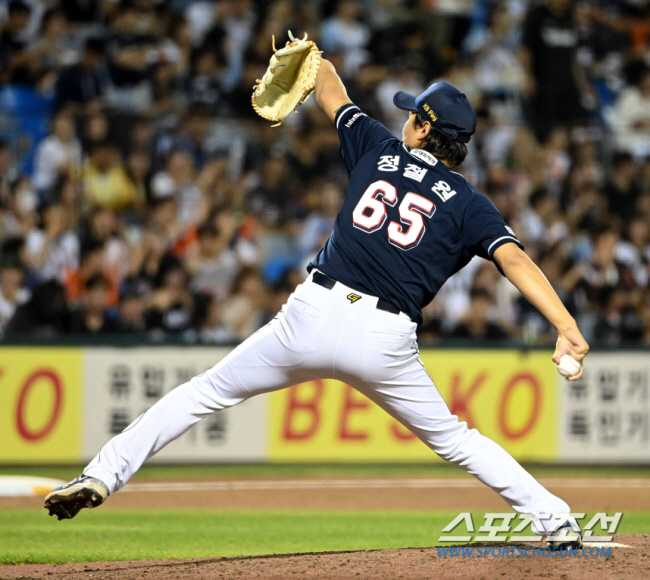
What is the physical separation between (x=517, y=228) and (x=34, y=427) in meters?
5.45

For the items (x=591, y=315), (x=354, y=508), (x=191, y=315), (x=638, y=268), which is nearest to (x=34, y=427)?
(x=191, y=315)

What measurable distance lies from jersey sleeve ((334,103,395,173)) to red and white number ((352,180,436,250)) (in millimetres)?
290

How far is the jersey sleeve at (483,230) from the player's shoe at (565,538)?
123 centimetres

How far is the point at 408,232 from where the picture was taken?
14.2ft

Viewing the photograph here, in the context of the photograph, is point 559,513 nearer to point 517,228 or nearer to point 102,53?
point 517,228

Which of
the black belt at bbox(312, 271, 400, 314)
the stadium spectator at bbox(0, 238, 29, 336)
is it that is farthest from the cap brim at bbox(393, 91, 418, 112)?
the stadium spectator at bbox(0, 238, 29, 336)

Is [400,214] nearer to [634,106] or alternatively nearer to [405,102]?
[405,102]

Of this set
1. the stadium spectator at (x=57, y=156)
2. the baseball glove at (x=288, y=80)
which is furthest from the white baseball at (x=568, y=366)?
the stadium spectator at (x=57, y=156)

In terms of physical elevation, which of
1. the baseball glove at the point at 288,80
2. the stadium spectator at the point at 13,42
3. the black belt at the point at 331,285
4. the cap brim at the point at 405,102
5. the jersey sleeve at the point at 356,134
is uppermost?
the stadium spectator at the point at 13,42

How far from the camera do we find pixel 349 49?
12.5m

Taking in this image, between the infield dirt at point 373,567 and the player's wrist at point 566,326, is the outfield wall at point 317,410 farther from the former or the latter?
the player's wrist at point 566,326

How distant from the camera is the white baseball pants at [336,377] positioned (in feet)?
13.9

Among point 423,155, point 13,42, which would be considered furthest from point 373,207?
point 13,42

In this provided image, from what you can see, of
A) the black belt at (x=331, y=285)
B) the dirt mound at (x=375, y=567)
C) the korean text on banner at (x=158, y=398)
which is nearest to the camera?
the dirt mound at (x=375, y=567)
